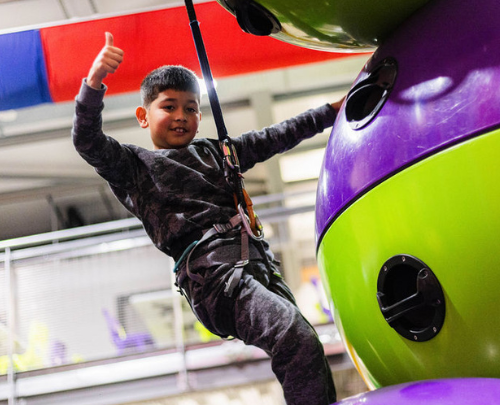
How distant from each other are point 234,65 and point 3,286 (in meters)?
2.22

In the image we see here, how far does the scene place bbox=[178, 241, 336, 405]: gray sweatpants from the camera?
1152 millimetres

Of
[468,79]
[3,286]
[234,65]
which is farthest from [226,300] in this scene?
[3,286]

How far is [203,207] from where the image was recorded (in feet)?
4.43

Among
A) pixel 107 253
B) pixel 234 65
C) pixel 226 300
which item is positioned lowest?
pixel 226 300

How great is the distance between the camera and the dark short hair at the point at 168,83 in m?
1.48

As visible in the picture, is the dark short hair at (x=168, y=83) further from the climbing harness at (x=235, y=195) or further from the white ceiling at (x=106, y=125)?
the white ceiling at (x=106, y=125)

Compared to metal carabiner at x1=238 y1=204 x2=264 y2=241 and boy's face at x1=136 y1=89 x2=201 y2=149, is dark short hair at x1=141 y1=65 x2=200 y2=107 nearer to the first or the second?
boy's face at x1=136 y1=89 x2=201 y2=149

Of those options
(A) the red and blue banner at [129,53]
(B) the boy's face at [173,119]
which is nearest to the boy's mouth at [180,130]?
(B) the boy's face at [173,119]

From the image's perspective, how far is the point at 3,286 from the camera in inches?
165

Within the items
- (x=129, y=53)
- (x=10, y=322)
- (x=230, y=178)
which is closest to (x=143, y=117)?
(x=230, y=178)

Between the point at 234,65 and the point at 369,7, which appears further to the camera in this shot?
the point at 234,65

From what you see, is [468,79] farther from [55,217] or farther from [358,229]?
[55,217]

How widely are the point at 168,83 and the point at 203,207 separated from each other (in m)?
0.32

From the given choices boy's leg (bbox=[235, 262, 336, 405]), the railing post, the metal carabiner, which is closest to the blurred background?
the railing post
